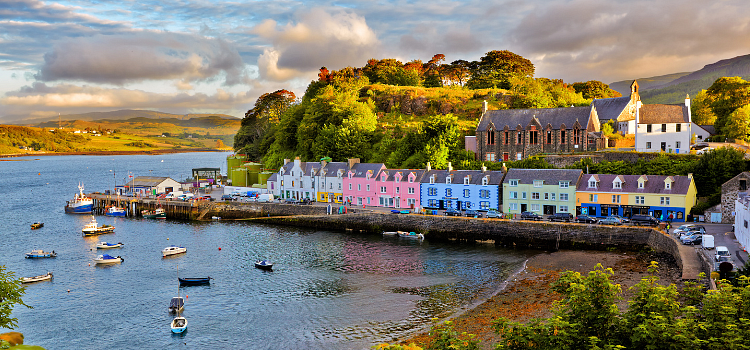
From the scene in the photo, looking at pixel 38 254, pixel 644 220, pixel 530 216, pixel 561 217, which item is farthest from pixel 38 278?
pixel 644 220

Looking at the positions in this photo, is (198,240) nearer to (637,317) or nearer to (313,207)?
(313,207)

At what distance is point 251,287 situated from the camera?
39.4 m

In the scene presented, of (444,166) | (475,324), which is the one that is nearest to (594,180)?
(444,166)

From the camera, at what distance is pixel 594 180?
54.3m

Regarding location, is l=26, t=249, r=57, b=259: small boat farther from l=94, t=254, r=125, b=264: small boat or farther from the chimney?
the chimney

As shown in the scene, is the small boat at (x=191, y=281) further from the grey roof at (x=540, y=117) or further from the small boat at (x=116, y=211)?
the grey roof at (x=540, y=117)

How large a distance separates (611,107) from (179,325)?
6895cm

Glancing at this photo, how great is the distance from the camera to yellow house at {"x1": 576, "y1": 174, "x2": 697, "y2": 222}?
51.1 meters

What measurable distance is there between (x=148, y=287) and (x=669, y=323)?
36.5m

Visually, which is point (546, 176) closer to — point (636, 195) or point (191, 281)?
point (636, 195)

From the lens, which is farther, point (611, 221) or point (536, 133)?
point (536, 133)

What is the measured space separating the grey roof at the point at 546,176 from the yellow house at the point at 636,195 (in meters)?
1.09

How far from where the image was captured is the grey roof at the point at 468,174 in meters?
60.3

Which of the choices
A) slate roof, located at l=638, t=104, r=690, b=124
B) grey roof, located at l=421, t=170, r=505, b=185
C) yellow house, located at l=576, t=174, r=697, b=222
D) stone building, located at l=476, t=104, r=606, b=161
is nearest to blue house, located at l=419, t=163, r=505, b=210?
grey roof, located at l=421, t=170, r=505, b=185
